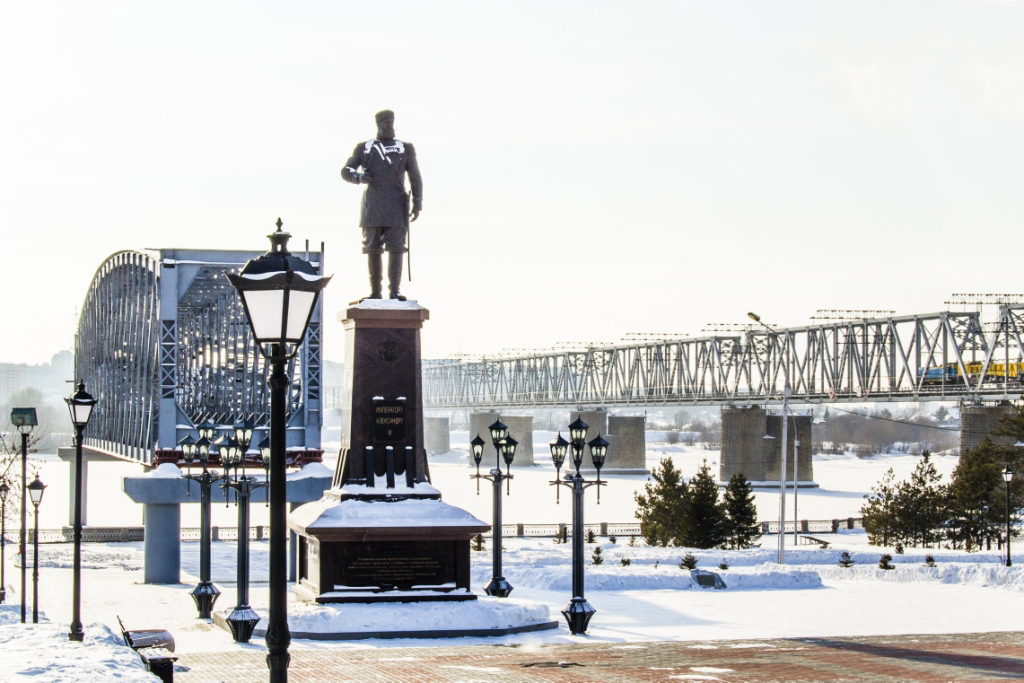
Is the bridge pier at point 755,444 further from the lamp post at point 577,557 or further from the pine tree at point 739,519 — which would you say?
the lamp post at point 577,557

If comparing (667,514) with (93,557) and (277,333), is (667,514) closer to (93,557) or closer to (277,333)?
(93,557)

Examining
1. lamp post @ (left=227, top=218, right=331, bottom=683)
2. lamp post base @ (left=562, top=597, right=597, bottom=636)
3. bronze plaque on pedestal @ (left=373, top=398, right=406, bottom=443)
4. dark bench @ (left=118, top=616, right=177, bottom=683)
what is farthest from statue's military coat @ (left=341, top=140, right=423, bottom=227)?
lamp post @ (left=227, top=218, right=331, bottom=683)

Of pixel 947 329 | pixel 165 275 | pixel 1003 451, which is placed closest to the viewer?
pixel 1003 451

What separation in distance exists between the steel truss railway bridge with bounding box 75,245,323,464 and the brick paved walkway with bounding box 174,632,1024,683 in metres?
23.3

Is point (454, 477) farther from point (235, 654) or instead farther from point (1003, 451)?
point (235, 654)

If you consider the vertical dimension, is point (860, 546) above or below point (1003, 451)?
below

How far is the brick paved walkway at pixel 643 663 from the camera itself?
15.4 m

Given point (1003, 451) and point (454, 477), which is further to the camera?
point (454, 477)

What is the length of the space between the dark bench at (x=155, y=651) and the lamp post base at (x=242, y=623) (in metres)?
2.59

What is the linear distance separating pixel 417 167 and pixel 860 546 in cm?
2588

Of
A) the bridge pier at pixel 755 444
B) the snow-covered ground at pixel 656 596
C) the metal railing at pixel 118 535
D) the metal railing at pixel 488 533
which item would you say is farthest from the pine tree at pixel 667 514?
the bridge pier at pixel 755 444

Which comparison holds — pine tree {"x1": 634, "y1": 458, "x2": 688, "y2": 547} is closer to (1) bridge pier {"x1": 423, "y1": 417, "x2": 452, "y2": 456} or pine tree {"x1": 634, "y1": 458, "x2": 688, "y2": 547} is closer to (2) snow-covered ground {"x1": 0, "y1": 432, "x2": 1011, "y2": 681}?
(2) snow-covered ground {"x1": 0, "y1": 432, "x2": 1011, "y2": 681}

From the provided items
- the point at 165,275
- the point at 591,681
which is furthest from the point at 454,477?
the point at 591,681

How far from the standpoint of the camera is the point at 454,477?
108062 mm
